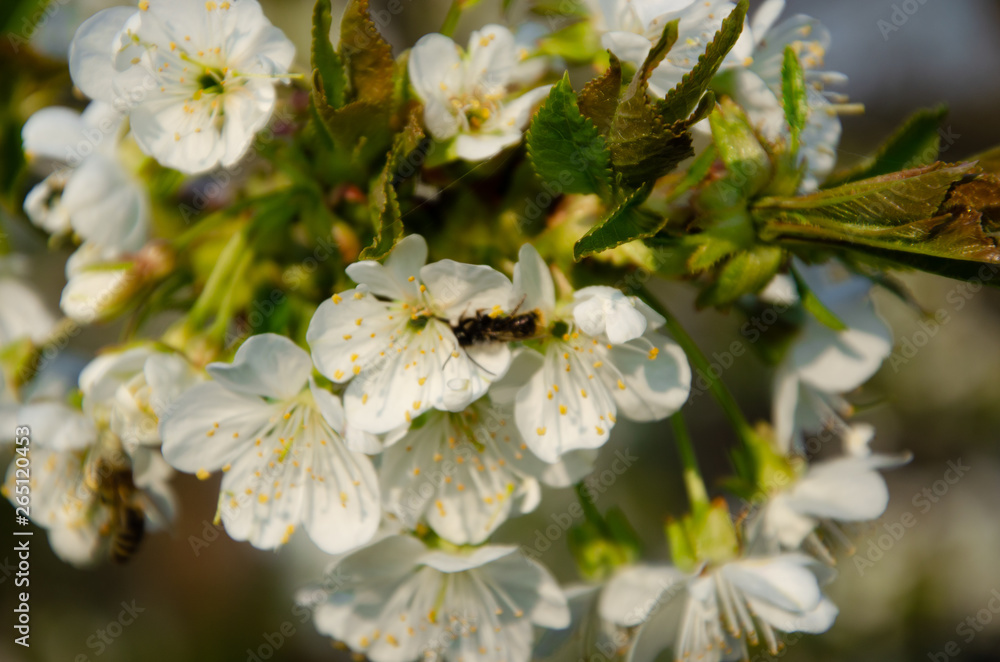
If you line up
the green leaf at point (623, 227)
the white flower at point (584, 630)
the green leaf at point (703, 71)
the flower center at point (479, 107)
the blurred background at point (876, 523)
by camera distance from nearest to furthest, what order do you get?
1. the green leaf at point (703, 71)
2. the green leaf at point (623, 227)
3. the flower center at point (479, 107)
4. the white flower at point (584, 630)
5. the blurred background at point (876, 523)

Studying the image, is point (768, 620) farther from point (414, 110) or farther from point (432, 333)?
point (414, 110)

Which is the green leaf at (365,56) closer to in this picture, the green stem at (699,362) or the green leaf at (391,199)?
the green leaf at (391,199)

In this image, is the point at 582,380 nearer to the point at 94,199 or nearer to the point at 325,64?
the point at 325,64

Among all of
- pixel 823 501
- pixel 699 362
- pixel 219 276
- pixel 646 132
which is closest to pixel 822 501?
pixel 823 501

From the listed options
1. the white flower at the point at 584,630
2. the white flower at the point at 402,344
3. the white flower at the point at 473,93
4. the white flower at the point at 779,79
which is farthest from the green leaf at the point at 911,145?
the white flower at the point at 584,630

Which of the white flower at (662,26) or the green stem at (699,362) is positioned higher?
the white flower at (662,26)
